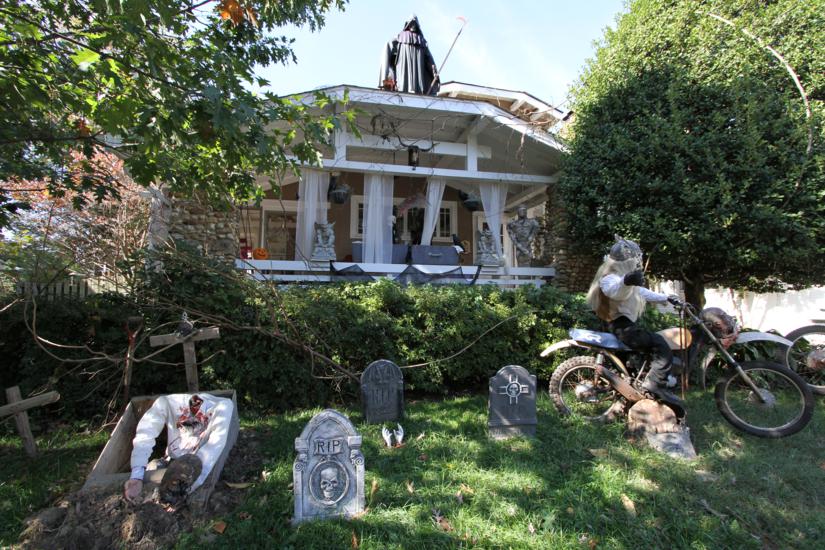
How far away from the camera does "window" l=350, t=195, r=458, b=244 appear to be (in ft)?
38.3

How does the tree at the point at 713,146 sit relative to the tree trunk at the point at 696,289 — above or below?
above

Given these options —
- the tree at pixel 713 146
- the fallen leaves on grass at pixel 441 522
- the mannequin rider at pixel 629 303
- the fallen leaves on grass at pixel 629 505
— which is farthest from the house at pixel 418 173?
the fallen leaves on grass at pixel 629 505

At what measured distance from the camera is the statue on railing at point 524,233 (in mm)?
10055

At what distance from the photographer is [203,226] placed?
26.7ft

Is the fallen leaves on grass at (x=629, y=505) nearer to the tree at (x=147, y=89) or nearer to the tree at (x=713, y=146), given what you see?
the tree at (x=147, y=89)

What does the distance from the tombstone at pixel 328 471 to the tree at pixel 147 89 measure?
7.52ft

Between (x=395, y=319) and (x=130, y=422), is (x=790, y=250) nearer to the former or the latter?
(x=395, y=319)

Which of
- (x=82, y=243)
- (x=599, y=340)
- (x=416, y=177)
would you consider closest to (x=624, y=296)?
(x=599, y=340)

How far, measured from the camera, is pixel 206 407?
12.3 feet

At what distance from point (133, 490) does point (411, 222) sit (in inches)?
374

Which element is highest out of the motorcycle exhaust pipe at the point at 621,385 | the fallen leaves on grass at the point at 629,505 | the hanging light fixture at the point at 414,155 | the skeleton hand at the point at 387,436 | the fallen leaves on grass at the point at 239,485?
the hanging light fixture at the point at 414,155

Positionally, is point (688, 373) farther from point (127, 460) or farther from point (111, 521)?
point (127, 460)

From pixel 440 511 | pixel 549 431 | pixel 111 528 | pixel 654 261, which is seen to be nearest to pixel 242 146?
pixel 111 528

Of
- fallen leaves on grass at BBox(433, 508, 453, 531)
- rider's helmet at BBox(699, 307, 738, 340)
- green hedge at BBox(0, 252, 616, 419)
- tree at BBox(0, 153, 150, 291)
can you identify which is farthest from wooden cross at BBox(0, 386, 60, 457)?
rider's helmet at BBox(699, 307, 738, 340)
